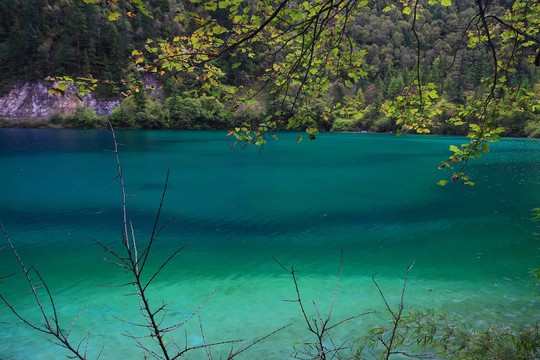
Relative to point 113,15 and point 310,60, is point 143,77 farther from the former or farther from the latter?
point 310,60

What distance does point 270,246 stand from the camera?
36.1 feet

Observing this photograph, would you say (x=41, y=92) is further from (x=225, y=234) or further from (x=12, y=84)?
(x=225, y=234)

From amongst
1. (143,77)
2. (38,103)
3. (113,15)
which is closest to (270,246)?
(113,15)

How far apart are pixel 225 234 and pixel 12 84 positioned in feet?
389

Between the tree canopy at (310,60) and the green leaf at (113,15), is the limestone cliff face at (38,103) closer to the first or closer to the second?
the tree canopy at (310,60)

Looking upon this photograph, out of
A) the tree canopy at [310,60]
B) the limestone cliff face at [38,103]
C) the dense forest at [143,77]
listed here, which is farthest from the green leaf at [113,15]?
the limestone cliff face at [38,103]

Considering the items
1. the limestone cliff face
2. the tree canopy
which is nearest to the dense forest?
the tree canopy

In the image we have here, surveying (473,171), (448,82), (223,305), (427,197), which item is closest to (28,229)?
(223,305)

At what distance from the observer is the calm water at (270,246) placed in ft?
21.4

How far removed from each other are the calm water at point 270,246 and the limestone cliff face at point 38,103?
266ft

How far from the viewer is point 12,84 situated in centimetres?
9725

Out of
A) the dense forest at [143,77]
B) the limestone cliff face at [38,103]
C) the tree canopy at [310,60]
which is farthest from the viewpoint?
the limestone cliff face at [38,103]

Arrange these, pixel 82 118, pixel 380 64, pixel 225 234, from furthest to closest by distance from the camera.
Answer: pixel 380 64 → pixel 82 118 → pixel 225 234

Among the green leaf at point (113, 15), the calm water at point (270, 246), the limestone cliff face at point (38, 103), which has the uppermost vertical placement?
the limestone cliff face at point (38, 103)
